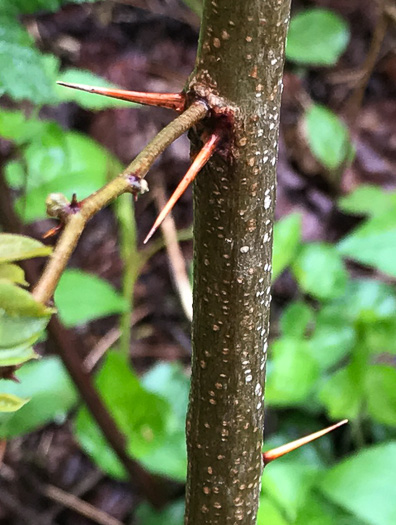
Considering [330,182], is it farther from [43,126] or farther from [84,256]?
[43,126]

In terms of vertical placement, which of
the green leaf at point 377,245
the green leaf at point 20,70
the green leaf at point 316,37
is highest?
the green leaf at point 316,37

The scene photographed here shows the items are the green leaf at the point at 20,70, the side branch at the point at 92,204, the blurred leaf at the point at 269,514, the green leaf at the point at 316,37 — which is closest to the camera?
the side branch at the point at 92,204

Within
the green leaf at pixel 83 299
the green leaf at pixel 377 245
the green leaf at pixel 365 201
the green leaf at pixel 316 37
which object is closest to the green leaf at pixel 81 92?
the green leaf at pixel 83 299

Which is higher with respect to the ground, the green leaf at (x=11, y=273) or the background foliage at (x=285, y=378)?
the green leaf at (x=11, y=273)

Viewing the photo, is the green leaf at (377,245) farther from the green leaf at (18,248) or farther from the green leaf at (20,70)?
the green leaf at (18,248)

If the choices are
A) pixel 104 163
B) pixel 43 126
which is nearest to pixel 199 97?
pixel 43 126

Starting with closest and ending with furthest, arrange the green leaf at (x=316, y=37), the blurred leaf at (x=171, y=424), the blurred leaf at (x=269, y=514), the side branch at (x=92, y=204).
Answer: the side branch at (x=92, y=204), the blurred leaf at (x=269, y=514), the blurred leaf at (x=171, y=424), the green leaf at (x=316, y=37)
